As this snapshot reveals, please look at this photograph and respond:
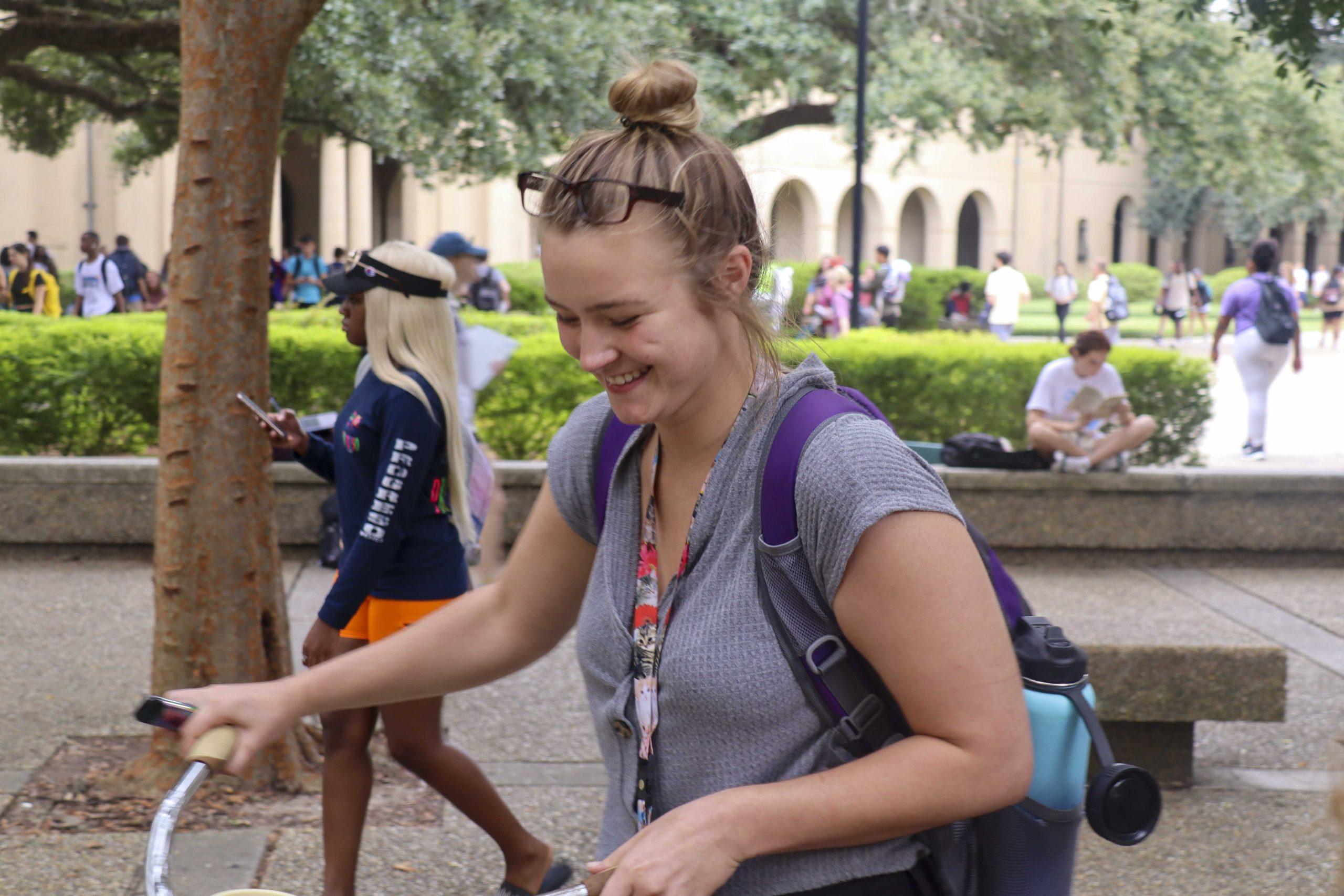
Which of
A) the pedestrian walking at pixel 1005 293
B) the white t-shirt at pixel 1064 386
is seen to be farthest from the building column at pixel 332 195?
the white t-shirt at pixel 1064 386

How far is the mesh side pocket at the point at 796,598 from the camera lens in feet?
4.91

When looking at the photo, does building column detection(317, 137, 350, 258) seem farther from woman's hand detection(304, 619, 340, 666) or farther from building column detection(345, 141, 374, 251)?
woman's hand detection(304, 619, 340, 666)

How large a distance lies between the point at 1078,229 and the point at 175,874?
55975 mm

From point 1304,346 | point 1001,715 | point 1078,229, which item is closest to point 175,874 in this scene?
point 1001,715

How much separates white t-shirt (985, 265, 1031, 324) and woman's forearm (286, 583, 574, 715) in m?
21.2

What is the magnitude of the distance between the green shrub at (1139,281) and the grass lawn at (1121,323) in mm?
436

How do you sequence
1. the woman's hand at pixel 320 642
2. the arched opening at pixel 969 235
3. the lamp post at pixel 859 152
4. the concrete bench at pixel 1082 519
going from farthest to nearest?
the arched opening at pixel 969 235
the lamp post at pixel 859 152
the concrete bench at pixel 1082 519
the woman's hand at pixel 320 642

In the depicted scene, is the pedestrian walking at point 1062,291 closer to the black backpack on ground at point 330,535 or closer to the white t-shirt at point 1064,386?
the white t-shirt at point 1064,386

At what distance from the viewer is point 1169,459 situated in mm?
9219

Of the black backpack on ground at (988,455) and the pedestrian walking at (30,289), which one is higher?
the pedestrian walking at (30,289)

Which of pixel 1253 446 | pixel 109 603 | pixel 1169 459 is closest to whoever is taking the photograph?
pixel 109 603

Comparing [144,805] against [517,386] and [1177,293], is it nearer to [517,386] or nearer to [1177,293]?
[517,386]

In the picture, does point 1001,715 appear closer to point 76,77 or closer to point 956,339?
point 956,339

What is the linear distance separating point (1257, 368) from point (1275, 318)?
59cm
